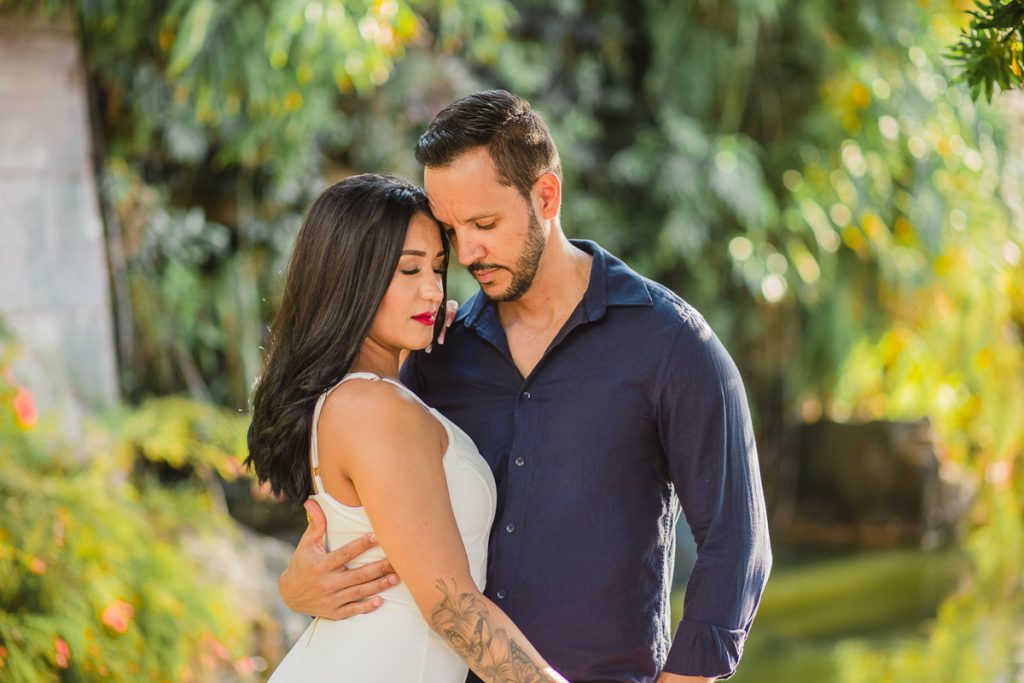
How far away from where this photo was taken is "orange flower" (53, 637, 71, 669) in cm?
329

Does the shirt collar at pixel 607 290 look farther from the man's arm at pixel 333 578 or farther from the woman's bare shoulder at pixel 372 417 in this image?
the man's arm at pixel 333 578

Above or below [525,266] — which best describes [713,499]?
below

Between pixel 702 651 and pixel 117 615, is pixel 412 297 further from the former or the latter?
pixel 117 615

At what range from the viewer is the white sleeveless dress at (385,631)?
2096 millimetres

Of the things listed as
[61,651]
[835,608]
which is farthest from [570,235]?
[61,651]

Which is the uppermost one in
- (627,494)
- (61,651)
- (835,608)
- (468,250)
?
(468,250)

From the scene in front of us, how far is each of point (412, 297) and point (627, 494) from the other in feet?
1.72

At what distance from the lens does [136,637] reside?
3.64 m

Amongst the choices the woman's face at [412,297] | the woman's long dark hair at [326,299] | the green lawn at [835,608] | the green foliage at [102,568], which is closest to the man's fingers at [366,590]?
the woman's long dark hair at [326,299]

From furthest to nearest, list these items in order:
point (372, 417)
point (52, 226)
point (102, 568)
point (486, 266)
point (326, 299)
→ point (52, 226) < point (102, 568) < point (486, 266) < point (326, 299) < point (372, 417)

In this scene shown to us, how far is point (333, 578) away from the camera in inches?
83.7

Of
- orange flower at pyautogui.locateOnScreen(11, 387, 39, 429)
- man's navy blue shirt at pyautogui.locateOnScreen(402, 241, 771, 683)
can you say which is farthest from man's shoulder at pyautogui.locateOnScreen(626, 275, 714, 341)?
orange flower at pyautogui.locateOnScreen(11, 387, 39, 429)

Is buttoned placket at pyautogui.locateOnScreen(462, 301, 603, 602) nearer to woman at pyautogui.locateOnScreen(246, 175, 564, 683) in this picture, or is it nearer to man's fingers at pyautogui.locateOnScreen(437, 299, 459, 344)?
woman at pyautogui.locateOnScreen(246, 175, 564, 683)

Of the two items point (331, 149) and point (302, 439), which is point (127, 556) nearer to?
point (302, 439)
